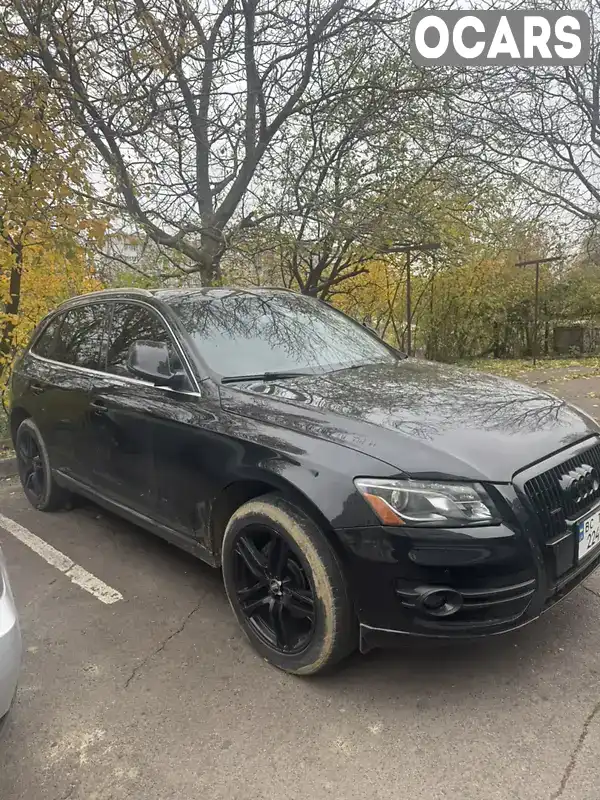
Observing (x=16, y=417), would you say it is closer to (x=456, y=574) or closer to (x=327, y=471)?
(x=327, y=471)

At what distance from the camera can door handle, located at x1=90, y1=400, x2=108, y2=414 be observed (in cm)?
340

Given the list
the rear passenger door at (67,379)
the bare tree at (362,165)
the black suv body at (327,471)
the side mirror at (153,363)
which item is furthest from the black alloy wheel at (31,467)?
the bare tree at (362,165)

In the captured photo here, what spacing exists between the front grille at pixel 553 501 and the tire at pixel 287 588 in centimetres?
78

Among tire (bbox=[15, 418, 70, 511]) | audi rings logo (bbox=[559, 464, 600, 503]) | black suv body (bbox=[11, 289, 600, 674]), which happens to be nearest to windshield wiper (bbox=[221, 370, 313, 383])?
black suv body (bbox=[11, 289, 600, 674])

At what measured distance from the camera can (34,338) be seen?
4.60m

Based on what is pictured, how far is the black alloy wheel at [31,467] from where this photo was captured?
4.32 meters

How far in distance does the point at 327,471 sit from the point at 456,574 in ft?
1.93

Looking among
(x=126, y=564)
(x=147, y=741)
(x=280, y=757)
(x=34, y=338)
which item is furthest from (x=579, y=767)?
(x=34, y=338)

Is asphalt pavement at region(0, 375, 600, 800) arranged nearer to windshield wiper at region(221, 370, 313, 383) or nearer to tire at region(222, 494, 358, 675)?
tire at region(222, 494, 358, 675)

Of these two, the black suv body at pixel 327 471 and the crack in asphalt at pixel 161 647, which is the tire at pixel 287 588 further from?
the crack in asphalt at pixel 161 647

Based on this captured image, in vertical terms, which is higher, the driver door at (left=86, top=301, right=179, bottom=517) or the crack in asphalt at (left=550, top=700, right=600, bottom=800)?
the driver door at (left=86, top=301, right=179, bottom=517)

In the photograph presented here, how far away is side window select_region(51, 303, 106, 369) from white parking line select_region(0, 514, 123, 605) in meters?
1.23

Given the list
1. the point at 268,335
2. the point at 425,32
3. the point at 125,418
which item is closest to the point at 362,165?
the point at 425,32

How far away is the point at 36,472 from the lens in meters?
4.41
